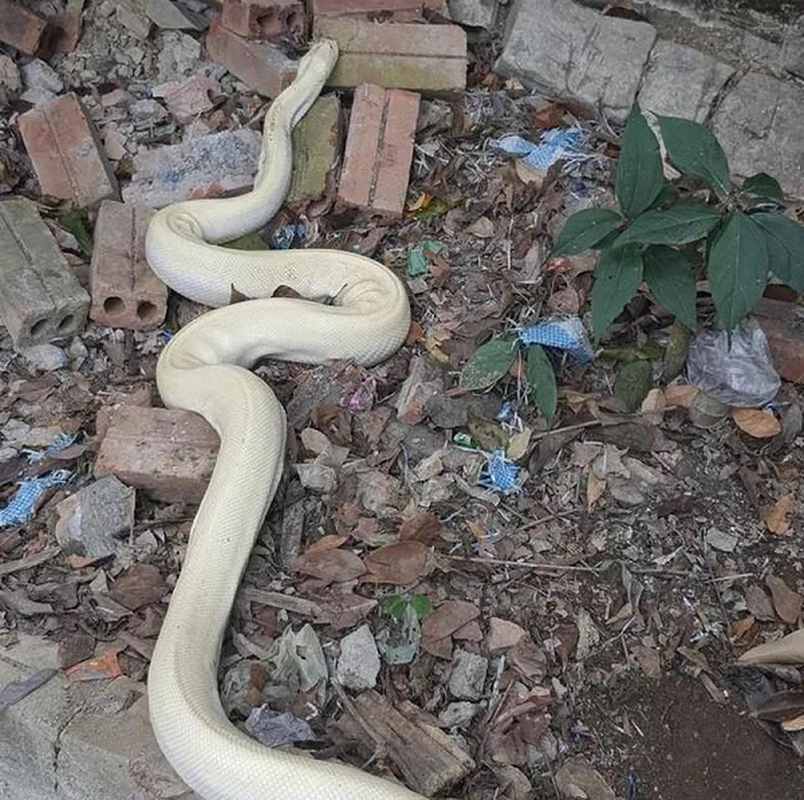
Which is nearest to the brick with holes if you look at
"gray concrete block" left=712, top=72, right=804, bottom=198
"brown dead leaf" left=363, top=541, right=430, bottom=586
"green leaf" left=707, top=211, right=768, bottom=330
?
"brown dead leaf" left=363, top=541, right=430, bottom=586

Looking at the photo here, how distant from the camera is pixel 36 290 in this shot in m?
4.25

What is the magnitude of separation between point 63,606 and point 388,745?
1.16 metres

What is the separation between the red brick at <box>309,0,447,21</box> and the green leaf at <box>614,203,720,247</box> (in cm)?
258

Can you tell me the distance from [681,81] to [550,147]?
2.17ft

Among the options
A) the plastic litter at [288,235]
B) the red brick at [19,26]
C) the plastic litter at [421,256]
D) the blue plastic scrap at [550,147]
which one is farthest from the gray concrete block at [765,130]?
the red brick at [19,26]

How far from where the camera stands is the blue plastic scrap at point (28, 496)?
366cm

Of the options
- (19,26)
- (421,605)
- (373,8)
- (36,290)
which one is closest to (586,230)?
(421,605)

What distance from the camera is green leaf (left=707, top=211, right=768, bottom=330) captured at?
3061 millimetres

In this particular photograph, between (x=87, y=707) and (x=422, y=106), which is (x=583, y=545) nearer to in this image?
(x=87, y=707)

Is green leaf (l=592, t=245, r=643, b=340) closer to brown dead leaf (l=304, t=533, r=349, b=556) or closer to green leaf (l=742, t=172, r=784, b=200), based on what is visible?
green leaf (l=742, t=172, r=784, b=200)

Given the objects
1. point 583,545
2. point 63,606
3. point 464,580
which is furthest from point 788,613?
point 63,606

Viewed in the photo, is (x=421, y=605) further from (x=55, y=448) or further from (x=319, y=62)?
(x=319, y=62)

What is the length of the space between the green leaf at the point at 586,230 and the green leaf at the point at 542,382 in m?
0.43

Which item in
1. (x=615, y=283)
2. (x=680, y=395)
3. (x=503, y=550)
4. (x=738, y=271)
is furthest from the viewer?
(x=680, y=395)
